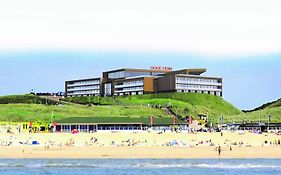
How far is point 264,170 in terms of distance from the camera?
52219mm

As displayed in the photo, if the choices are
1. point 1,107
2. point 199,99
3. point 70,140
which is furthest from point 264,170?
point 199,99

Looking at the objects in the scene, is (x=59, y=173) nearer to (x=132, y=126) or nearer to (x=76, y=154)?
(x=76, y=154)

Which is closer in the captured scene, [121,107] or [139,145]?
[139,145]

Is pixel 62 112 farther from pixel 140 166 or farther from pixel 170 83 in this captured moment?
pixel 140 166

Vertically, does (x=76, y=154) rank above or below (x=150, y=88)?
below

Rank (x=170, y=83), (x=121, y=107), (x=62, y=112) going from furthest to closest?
(x=170, y=83) < (x=121, y=107) < (x=62, y=112)

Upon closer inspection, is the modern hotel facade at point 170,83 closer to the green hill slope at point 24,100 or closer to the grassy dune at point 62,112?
the green hill slope at point 24,100

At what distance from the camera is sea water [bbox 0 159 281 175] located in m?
50.5

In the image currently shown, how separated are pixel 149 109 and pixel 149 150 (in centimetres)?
7759

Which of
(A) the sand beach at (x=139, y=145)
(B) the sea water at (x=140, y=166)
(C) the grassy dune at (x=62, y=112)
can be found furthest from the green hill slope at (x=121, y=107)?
(B) the sea water at (x=140, y=166)

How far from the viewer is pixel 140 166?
54.2 m

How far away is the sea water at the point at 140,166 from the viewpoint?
1987 inches

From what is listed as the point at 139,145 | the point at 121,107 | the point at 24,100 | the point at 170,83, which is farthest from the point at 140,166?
the point at 170,83

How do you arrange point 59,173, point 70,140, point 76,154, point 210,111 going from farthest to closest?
point 210,111
point 70,140
point 76,154
point 59,173
